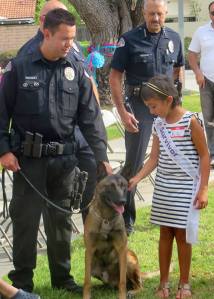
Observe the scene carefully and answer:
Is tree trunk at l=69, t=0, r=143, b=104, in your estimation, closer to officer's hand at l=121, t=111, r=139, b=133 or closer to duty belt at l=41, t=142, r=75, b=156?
officer's hand at l=121, t=111, r=139, b=133

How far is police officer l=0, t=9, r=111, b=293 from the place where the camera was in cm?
452

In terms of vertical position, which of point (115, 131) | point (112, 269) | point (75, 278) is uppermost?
point (112, 269)

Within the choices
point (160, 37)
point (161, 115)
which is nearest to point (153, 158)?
point (161, 115)

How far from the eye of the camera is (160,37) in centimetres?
636

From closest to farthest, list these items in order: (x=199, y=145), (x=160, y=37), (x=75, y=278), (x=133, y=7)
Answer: (x=199, y=145) < (x=75, y=278) < (x=160, y=37) < (x=133, y=7)

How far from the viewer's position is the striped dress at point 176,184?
4.59m

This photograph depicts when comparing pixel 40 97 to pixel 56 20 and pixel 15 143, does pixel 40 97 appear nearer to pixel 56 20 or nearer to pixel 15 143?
pixel 15 143

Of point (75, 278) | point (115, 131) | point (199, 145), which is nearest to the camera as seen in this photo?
point (199, 145)

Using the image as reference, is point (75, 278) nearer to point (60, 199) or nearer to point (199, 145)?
point (60, 199)

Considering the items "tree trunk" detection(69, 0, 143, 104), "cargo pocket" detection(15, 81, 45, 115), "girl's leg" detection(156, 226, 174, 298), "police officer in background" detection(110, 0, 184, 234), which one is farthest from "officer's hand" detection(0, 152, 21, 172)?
"tree trunk" detection(69, 0, 143, 104)

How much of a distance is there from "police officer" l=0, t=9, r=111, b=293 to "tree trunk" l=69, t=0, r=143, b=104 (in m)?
10.8

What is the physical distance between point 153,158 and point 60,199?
2.42 ft

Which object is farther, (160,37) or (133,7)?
(133,7)

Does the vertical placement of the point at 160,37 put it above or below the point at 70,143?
above
